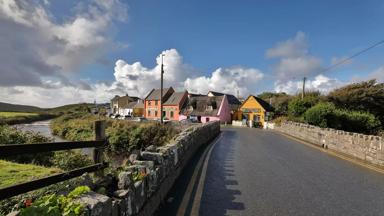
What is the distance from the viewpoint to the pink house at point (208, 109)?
55.6m

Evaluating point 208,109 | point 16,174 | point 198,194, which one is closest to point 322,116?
point 198,194

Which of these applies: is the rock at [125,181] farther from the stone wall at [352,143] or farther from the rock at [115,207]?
the stone wall at [352,143]

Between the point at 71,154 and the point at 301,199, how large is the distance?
1112cm

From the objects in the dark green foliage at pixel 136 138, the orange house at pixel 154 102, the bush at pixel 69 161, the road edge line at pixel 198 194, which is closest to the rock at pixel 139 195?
the road edge line at pixel 198 194

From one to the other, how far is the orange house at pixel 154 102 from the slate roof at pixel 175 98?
1.96 m

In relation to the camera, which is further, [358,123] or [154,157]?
[358,123]

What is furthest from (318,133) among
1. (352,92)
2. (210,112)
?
(210,112)

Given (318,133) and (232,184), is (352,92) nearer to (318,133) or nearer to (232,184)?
(318,133)

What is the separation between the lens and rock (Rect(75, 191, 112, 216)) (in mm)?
2482

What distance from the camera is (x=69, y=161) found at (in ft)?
38.5

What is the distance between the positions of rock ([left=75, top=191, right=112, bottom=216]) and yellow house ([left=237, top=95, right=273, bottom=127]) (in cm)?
4899

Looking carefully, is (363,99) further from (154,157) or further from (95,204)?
(95,204)

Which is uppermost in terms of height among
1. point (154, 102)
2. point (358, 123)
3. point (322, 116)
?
point (154, 102)

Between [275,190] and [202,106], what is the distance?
53.2 meters
